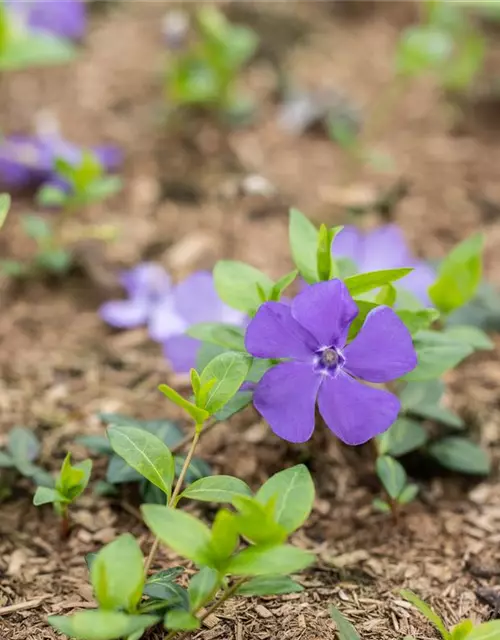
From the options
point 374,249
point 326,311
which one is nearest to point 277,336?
point 326,311

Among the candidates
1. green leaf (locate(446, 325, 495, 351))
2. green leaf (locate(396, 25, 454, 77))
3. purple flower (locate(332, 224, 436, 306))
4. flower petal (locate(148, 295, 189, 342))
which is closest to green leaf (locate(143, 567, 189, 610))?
green leaf (locate(446, 325, 495, 351))

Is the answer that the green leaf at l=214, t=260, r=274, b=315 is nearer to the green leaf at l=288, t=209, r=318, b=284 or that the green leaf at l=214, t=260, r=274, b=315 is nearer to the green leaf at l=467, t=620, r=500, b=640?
the green leaf at l=288, t=209, r=318, b=284

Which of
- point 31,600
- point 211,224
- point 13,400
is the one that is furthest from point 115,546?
point 211,224

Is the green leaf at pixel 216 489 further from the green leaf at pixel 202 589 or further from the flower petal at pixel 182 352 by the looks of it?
the flower petal at pixel 182 352

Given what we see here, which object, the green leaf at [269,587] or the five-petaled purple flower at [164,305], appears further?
the five-petaled purple flower at [164,305]

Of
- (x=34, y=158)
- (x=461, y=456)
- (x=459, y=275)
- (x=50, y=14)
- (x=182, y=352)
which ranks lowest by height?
(x=461, y=456)

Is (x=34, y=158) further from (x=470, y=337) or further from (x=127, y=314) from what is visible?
(x=470, y=337)

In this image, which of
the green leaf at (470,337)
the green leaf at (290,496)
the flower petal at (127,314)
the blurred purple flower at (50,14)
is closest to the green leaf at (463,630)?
the green leaf at (290,496)
